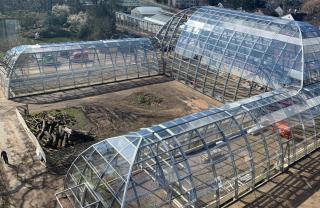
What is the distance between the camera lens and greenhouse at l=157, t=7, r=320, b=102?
2242 centimetres

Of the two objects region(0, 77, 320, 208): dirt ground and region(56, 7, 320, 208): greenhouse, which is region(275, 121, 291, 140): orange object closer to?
region(56, 7, 320, 208): greenhouse

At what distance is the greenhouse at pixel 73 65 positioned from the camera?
1024 inches

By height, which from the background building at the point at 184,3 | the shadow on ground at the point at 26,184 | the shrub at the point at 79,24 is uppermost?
the background building at the point at 184,3

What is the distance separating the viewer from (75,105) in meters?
24.7

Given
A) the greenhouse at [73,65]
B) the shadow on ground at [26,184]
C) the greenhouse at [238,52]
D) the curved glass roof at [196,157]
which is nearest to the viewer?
the curved glass roof at [196,157]

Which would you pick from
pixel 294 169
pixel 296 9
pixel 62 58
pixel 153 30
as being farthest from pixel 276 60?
pixel 296 9

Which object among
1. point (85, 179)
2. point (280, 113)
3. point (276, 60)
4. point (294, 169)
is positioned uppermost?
point (276, 60)

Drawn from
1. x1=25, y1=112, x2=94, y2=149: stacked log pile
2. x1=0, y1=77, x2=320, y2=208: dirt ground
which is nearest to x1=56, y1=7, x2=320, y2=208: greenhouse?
x1=0, y1=77, x2=320, y2=208: dirt ground

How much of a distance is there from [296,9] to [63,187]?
7372cm

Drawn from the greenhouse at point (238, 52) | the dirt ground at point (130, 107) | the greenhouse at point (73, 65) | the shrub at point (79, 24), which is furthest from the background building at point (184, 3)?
the dirt ground at point (130, 107)

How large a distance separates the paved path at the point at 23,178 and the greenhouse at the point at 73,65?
20.5ft

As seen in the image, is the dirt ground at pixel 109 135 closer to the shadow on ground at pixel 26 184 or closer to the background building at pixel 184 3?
the shadow on ground at pixel 26 184

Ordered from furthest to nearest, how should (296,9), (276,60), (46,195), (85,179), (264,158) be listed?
(296,9) < (276,60) < (264,158) < (46,195) < (85,179)

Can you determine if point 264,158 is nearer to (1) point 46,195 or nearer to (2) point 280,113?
(2) point 280,113
